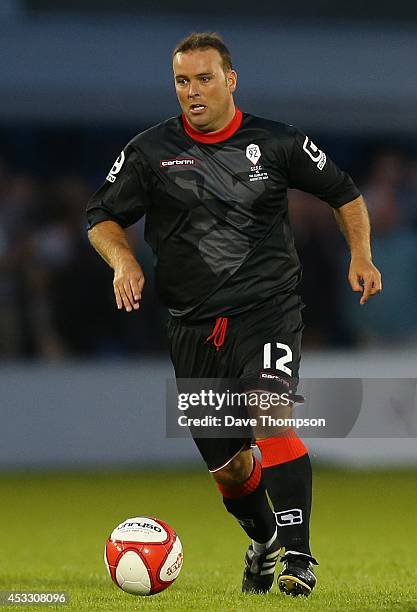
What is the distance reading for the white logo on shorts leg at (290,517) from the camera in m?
6.14

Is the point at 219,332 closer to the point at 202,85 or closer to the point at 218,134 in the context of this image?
the point at 218,134

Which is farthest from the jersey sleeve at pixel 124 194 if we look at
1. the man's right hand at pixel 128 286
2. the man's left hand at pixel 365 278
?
the man's left hand at pixel 365 278

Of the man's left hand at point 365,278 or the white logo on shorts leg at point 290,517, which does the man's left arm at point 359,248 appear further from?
the white logo on shorts leg at point 290,517

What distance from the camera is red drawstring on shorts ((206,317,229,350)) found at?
6.46 meters

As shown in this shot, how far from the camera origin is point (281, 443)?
244 inches

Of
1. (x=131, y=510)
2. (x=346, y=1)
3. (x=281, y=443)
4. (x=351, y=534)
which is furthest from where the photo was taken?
(x=346, y=1)

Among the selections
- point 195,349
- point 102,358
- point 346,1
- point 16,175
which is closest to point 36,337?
point 102,358

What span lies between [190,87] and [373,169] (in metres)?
9.38

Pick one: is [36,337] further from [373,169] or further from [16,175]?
[373,169]

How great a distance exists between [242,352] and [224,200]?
70cm

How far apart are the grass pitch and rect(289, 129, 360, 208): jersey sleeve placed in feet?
5.96

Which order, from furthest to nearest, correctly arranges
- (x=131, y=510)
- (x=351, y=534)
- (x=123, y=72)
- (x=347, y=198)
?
(x=123, y=72) → (x=131, y=510) → (x=351, y=534) → (x=347, y=198)

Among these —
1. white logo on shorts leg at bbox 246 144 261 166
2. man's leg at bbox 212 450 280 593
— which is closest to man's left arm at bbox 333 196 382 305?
white logo on shorts leg at bbox 246 144 261 166

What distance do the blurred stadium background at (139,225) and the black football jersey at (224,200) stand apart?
7.09 metres
